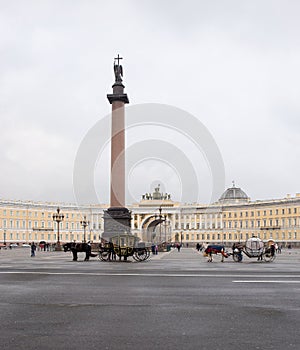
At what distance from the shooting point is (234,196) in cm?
15625

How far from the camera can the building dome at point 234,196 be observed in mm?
153775

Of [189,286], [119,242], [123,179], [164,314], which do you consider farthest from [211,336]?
[123,179]

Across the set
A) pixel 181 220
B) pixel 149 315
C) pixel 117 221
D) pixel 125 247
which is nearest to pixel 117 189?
pixel 117 221

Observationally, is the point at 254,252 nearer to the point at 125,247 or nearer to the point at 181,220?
the point at 125,247

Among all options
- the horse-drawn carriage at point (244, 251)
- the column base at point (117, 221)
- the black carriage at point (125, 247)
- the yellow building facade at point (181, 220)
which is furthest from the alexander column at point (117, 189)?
the yellow building facade at point (181, 220)

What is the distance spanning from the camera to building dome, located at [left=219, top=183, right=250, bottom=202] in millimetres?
153775

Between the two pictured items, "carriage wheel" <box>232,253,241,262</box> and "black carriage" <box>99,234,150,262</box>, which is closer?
"black carriage" <box>99,234,150,262</box>

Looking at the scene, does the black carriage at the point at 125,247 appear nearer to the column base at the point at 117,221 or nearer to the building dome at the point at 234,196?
the column base at the point at 117,221

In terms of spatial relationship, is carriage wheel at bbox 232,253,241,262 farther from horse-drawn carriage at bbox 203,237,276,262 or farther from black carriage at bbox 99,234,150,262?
black carriage at bbox 99,234,150,262

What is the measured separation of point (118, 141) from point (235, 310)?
98.5 ft

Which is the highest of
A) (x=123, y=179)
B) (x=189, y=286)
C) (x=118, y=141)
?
(x=118, y=141)

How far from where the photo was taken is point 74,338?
25.5 feet

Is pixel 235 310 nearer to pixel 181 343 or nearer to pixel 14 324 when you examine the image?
pixel 181 343

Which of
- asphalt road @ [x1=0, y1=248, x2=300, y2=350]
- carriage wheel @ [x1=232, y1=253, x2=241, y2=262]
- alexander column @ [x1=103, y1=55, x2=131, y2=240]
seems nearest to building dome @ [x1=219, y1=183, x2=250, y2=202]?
alexander column @ [x1=103, y1=55, x2=131, y2=240]
